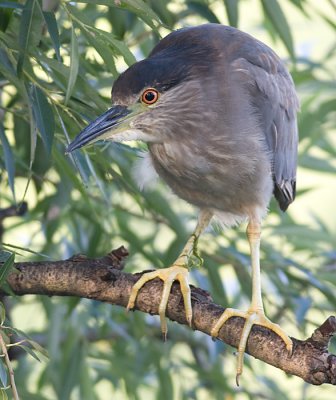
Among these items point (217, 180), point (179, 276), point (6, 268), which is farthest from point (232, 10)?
point (6, 268)

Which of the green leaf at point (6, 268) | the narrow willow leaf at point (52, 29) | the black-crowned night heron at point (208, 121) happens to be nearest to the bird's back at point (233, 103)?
the black-crowned night heron at point (208, 121)

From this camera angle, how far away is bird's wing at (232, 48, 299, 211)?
93.2 inches

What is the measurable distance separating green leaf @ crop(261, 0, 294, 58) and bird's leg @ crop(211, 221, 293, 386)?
475mm

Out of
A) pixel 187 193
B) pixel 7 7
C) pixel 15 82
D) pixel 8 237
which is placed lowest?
pixel 8 237

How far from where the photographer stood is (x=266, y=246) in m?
2.91

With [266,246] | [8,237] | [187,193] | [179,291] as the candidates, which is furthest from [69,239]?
[179,291]

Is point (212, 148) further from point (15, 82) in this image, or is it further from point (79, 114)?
point (15, 82)

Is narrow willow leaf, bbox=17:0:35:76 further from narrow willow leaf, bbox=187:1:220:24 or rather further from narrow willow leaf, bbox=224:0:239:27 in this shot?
narrow willow leaf, bbox=187:1:220:24

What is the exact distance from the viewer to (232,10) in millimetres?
2393

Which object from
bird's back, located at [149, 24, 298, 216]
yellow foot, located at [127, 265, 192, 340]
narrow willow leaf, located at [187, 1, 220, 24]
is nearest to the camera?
yellow foot, located at [127, 265, 192, 340]

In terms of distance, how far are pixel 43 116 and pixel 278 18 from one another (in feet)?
2.56

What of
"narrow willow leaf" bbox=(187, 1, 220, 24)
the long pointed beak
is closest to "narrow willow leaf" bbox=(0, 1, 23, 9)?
the long pointed beak

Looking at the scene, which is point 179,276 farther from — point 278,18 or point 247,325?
point 278,18

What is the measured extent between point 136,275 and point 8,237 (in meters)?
1.33
